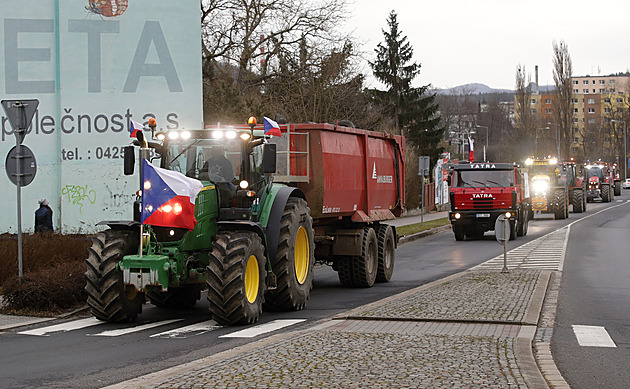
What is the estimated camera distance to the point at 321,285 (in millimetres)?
17250

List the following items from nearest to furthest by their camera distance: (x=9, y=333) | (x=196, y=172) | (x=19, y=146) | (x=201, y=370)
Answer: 1. (x=201, y=370)
2. (x=9, y=333)
3. (x=196, y=172)
4. (x=19, y=146)

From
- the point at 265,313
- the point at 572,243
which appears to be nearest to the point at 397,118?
the point at 572,243

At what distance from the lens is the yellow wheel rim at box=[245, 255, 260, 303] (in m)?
11.4

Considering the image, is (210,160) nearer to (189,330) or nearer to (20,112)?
(189,330)

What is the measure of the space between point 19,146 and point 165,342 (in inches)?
222

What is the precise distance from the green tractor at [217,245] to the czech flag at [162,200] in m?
0.18

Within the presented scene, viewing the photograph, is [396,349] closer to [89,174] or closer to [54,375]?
[54,375]

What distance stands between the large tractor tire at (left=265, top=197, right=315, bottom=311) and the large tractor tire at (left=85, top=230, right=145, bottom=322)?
2121mm

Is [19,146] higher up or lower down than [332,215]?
higher up

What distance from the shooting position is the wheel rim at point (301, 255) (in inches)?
520

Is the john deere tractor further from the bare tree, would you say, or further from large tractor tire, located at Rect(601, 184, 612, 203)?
the bare tree

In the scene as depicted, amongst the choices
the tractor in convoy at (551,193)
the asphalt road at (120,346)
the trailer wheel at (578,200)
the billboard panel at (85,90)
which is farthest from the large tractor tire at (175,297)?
the trailer wheel at (578,200)

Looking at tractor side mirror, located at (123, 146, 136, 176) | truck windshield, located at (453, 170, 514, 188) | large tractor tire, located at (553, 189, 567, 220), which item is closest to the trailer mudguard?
tractor side mirror, located at (123, 146, 136, 176)

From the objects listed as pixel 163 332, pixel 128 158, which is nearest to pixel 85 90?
pixel 128 158
